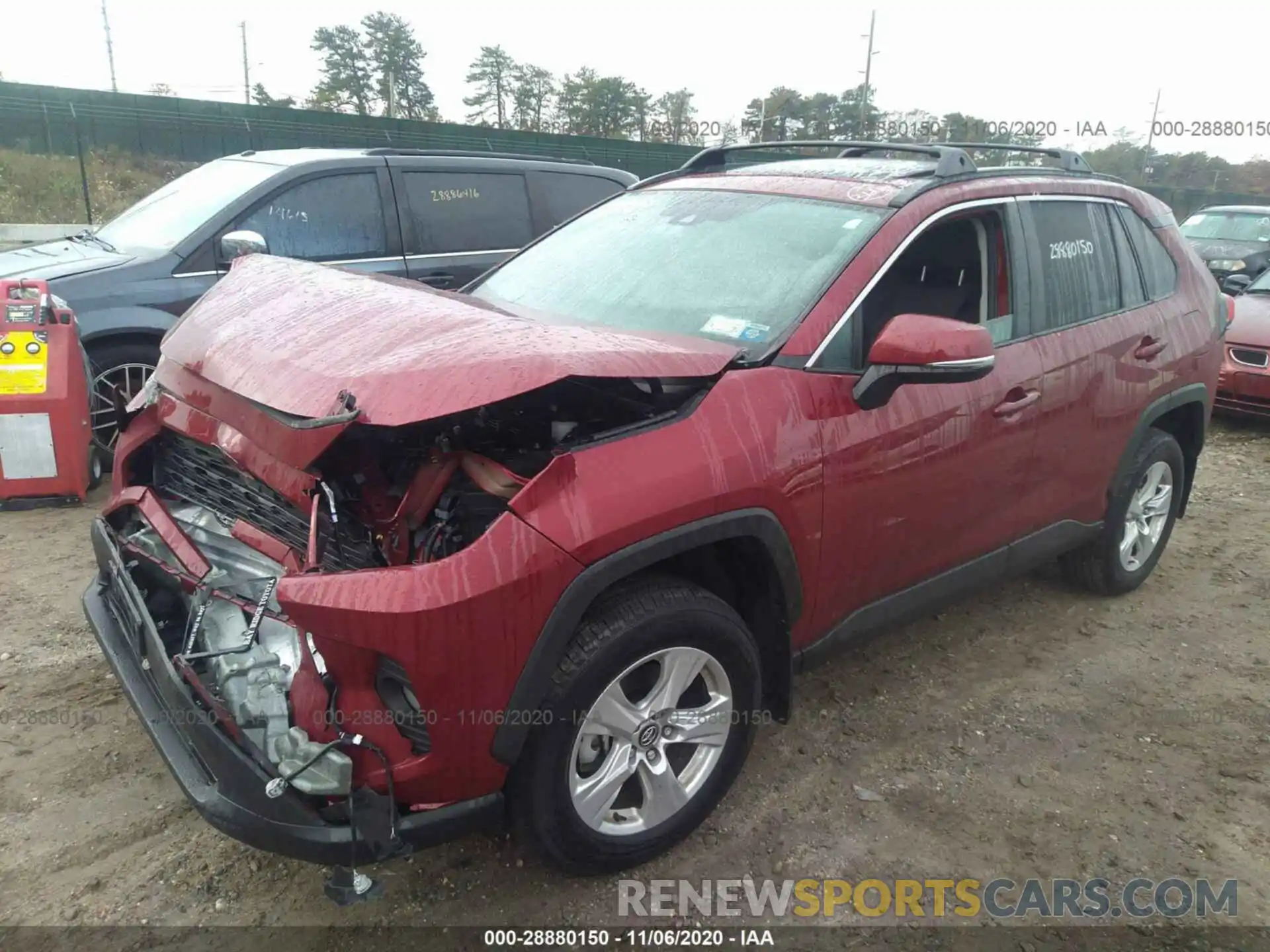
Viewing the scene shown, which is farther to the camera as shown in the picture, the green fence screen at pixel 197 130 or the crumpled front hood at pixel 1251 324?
the green fence screen at pixel 197 130

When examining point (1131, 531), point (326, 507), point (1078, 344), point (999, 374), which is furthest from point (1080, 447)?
point (326, 507)

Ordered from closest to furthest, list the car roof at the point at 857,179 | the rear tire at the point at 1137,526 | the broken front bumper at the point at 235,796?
1. the broken front bumper at the point at 235,796
2. the car roof at the point at 857,179
3. the rear tire at the point at 1137,526

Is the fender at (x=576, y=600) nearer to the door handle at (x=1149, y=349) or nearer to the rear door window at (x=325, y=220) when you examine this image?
the door handle at (x=1149, y=349)

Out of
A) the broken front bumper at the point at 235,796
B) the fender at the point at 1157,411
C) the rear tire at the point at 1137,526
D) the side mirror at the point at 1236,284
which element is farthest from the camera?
the side mirror at the point at 1236,284

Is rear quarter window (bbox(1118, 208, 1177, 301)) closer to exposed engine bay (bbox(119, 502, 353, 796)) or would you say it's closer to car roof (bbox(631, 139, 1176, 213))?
car roof (bbox(631, 139, 1176, 213))

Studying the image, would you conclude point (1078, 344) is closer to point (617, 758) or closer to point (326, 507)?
point (617, 758)

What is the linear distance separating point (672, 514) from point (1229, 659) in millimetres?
3073

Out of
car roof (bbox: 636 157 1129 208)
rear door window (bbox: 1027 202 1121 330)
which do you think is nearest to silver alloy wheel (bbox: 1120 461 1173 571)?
rear door window (bbox: 1027 202 1121 330)

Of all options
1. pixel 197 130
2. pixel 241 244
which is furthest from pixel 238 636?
pixel 197 130

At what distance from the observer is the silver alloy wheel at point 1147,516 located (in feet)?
13.4

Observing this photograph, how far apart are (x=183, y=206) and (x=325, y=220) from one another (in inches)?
36.9

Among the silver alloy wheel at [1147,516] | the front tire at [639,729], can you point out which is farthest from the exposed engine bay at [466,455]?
the silver alloy wheel at [1147,516]

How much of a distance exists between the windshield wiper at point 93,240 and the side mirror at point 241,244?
1.06 m

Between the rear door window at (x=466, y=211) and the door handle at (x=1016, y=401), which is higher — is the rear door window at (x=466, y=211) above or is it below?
above
